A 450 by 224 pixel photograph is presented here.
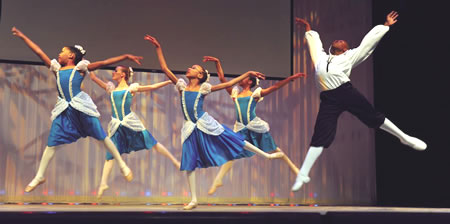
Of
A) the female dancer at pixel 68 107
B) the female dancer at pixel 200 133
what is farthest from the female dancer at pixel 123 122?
the female dancer at pixel 200 133

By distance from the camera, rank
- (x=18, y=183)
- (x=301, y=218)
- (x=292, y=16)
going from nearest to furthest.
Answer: (x=301, y=218)
(x=18, y=183)
(x=292, y=16)

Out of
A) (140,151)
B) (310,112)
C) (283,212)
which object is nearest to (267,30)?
(310,112)

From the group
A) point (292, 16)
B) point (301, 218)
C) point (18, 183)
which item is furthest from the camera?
point (292, 16)

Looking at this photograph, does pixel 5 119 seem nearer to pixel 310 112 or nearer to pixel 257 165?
pixel 257 165

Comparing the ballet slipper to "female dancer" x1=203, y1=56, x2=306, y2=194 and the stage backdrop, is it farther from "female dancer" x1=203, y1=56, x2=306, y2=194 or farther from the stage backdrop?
the stage backdrop

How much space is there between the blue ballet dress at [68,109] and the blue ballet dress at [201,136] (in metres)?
0.89

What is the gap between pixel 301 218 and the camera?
4.62 metres

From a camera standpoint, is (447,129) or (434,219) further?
(447,129)

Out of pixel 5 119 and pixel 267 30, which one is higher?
pixel 267 30

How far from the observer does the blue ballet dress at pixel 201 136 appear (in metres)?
5.42

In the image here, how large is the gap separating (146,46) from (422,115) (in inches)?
127

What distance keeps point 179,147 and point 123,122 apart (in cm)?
105

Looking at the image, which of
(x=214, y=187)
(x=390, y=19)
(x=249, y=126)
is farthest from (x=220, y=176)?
(x=390, y=19)

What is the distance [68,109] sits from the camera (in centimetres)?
541
